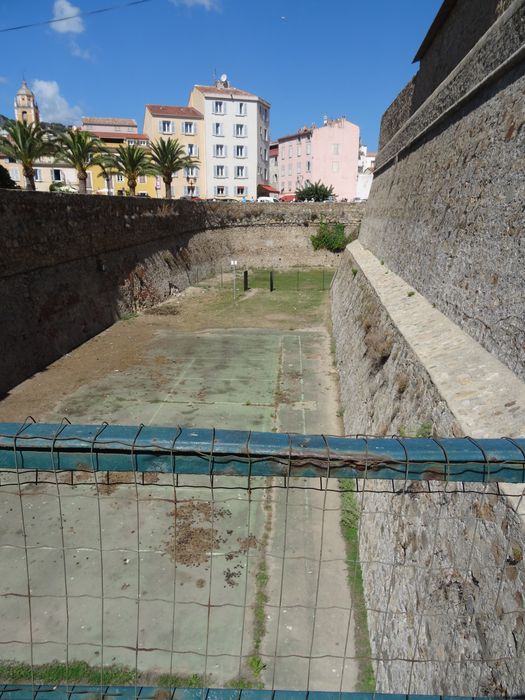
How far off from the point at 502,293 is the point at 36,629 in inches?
278

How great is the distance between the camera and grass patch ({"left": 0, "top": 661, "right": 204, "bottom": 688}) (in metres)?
5.06

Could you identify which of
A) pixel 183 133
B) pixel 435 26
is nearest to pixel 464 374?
pixel 435 26

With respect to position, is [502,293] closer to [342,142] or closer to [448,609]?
[448,609]

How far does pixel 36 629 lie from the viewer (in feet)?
18.7

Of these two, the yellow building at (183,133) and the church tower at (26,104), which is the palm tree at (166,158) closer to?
the yellow building at (183,133)

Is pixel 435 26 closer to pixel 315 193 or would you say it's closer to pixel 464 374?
pixel 464 374

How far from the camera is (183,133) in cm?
5356

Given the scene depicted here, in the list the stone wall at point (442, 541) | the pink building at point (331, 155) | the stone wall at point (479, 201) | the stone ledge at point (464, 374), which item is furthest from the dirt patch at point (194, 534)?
the pink building at point (331, 155)

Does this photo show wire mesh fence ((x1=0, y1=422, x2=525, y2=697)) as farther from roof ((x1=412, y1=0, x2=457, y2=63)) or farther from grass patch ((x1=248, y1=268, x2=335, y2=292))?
grass patch ((x1=248, y1=268, x2=335, y2=292))

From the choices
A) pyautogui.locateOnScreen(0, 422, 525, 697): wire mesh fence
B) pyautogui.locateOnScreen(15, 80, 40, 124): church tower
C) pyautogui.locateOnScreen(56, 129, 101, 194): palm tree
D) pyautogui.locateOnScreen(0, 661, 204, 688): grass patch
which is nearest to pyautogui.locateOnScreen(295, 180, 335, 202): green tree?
pyautogui.locateOnScreen(56, 129, 101, 194): palm tree

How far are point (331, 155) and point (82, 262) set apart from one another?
51878 mm

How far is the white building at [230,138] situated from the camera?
177 feet

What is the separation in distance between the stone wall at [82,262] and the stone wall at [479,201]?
431 inches

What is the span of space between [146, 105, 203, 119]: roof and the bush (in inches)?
981
